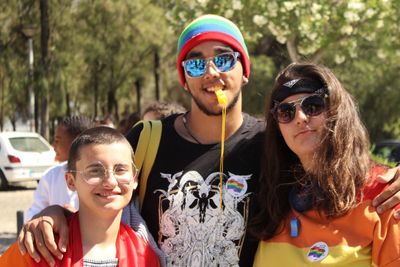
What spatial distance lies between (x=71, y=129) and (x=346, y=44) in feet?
19.6

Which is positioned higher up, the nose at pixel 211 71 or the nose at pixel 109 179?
the nose at pixel 211 71

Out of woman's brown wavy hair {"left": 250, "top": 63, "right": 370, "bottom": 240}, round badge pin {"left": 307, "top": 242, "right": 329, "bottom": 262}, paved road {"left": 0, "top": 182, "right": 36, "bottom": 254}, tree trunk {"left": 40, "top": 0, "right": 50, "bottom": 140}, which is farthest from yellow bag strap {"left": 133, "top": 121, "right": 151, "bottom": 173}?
tree trunk {"left": 40, "top": 0, "right": 50, "bottom": 140}

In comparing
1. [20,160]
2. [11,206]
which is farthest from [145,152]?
[20,160]

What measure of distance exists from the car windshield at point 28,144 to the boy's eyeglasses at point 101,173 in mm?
13154

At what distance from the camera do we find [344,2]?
29.3 feet

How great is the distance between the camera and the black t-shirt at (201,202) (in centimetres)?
262

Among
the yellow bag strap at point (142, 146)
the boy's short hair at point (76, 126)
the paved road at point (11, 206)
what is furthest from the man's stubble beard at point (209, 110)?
the paved road at point (11, 206)

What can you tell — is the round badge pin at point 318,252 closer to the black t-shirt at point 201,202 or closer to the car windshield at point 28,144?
the black t-shirt at point 201,202

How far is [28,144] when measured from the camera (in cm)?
1535

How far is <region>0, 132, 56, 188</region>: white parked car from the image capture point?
48.4 feet

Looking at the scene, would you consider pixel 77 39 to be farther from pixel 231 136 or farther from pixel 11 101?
pixel 231 136

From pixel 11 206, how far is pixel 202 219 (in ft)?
36.1

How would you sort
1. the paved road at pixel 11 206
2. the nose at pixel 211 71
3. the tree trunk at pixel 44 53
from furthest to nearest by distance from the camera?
1. the tree trunk at pixel 44 53
2. the paved road at pixel 11 206
3. the nose at pixel 211 71

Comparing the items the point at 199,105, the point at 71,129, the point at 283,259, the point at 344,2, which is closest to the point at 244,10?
the point at 344,2
